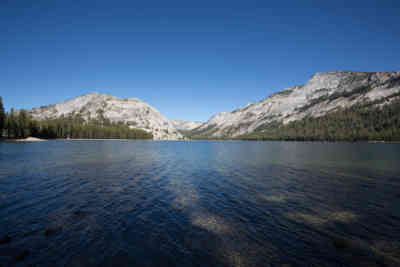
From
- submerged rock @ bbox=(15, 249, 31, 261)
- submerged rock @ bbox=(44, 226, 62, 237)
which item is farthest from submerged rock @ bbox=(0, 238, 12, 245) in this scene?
submerged rock @ bbox=(15, 249, 31, 261)

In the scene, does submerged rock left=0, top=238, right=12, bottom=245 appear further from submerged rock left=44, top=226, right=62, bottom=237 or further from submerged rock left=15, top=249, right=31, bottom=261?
submerged rock left=15, top=249, right=31, bottom=261

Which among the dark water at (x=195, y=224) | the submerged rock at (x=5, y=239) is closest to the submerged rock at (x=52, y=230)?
the dark water at (x=195, y=224)

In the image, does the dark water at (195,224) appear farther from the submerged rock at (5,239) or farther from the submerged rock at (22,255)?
the submerged rock at (5,239)

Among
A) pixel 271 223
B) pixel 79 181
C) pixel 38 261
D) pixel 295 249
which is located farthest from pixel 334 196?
pixel 79 181

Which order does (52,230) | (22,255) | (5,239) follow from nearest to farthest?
(22,255)
(5,239)
(52,230)

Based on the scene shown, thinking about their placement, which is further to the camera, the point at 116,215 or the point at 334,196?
the point at 334,196

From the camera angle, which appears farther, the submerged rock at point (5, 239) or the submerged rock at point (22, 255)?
the submerged rock at point (5, 239)

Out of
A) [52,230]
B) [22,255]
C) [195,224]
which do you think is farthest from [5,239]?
[195,224]

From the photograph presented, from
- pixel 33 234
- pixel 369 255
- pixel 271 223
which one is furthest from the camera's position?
pixel 271 223

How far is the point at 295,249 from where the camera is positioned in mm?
14547

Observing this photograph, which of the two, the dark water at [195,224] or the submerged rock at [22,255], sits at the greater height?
the submerged rock at [22,255]

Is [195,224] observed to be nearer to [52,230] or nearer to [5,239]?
[52,230]

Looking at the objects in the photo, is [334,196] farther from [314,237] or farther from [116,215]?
[116,215]

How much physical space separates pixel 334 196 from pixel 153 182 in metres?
26.1
